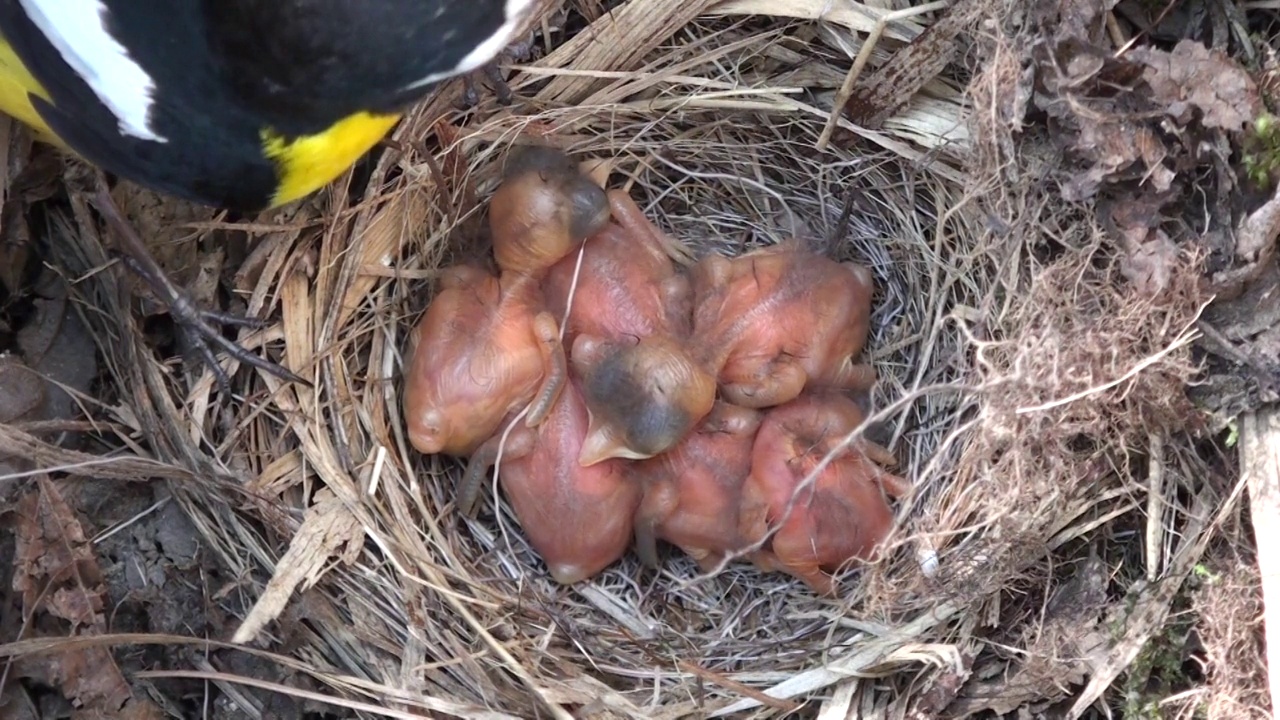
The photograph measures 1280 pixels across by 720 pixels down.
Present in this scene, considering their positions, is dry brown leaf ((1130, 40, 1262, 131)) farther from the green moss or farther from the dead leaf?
the dead leaf

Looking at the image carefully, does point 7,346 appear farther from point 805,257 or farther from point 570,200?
point 805,257

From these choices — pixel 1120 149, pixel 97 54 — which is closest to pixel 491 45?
pixel 97 54

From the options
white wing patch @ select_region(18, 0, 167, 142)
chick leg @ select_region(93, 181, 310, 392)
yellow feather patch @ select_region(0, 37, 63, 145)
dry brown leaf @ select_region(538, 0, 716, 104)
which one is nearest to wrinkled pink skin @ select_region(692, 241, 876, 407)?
dry brown leaf @ select_region(538, 0, 716, 104)

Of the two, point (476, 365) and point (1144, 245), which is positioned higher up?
point (476, 365)

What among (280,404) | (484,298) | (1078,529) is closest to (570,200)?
(484,298)

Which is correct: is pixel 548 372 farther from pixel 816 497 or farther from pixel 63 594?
pixel 63 594

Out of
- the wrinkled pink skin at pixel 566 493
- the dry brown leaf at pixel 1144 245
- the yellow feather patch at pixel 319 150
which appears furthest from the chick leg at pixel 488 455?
the dry brown leaf at pixel 1144 245

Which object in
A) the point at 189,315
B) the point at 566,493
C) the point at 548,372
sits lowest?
the point at 566,493
